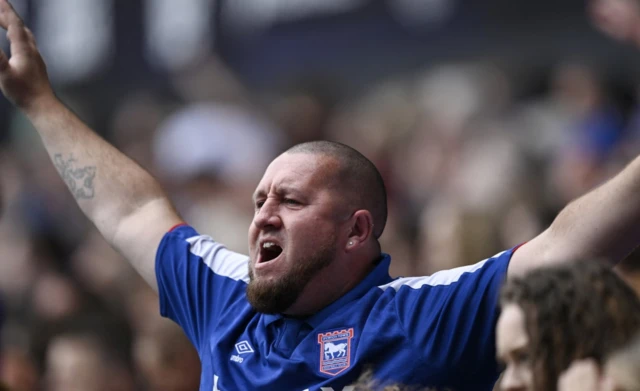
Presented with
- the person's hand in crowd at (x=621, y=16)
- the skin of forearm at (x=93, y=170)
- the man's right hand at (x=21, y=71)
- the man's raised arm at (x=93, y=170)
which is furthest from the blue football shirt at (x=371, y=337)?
the person's hand in crowd at (x=621, y=16)

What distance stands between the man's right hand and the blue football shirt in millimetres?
1027

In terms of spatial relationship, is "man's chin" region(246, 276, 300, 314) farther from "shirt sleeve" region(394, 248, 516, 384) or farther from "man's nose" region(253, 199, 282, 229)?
"shirt sleeve" region(394, 248, 516, 384)

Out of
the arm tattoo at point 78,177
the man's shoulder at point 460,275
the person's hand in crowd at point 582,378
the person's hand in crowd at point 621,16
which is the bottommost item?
the man's shoulder at point 460,275

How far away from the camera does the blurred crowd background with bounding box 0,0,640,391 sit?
524cm

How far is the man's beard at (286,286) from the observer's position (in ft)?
9.23

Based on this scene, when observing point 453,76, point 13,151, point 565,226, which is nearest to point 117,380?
point 565,226

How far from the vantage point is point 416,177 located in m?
6.64

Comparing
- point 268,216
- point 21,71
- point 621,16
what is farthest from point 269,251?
point 621,16

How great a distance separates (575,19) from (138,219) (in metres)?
4.41

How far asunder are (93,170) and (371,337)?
4.18ft

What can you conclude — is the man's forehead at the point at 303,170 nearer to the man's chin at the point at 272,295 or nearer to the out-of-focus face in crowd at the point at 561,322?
the man's chin at the point at 272,295

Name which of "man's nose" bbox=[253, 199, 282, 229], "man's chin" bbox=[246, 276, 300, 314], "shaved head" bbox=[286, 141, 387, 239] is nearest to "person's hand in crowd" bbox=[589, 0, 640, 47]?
"shaved head" bbox=[286, 141, 387, 239]

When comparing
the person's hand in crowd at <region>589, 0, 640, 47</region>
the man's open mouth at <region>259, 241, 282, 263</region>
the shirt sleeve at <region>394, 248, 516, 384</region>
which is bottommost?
the shirt sleeve at <region>394, 248, 516, 384</region>

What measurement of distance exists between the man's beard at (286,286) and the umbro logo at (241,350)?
4.9 inches
